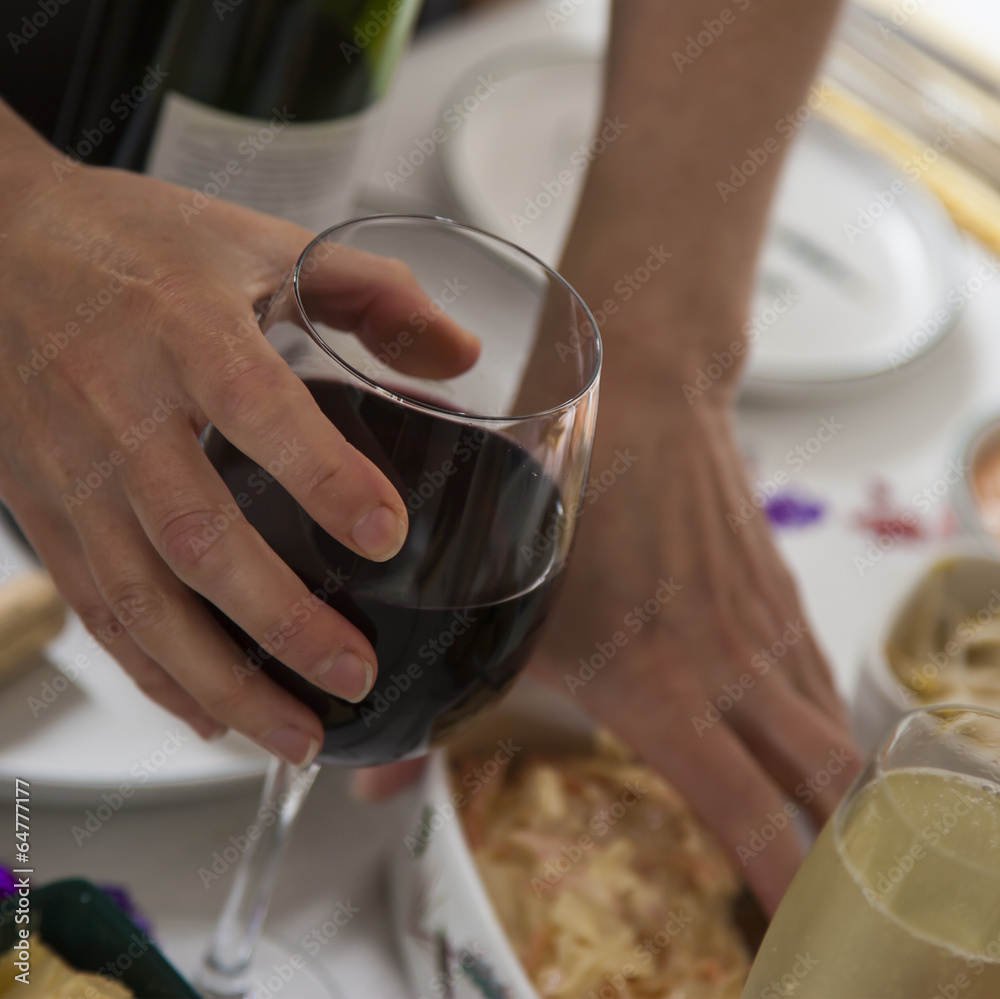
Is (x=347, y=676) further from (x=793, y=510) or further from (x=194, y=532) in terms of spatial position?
(x=793, y=510)

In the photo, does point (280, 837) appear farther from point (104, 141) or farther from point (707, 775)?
point (104, 141)

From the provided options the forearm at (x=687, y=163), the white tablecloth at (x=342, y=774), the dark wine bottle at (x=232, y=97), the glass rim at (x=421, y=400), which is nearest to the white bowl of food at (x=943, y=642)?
the white tablecloth at (x=342, y=774)

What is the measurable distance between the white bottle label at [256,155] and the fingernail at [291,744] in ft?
1.12

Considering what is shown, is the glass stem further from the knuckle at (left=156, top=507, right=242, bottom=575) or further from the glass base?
the knuckle at (left=156, top=507, right=242, bottom=575)

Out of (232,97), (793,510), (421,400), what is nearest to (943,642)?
(793,510)

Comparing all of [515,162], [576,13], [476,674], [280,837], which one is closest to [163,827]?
[280,837]

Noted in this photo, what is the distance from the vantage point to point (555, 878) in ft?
1.54

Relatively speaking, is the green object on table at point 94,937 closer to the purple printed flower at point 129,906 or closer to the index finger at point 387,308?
the purple printed flower at point 129,906

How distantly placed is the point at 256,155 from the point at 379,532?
1.20ft

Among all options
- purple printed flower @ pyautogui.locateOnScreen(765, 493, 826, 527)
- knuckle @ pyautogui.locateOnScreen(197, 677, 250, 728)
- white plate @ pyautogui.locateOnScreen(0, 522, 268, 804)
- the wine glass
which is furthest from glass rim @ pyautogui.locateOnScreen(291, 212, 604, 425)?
purple printed flower @ pyautogui.locateOnScreen(765, 493, 826, 527)

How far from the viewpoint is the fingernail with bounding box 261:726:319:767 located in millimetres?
375

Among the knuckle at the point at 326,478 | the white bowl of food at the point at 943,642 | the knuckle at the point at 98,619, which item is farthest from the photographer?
the white bowl of food at the point at 943,642

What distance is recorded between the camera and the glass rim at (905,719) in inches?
13.5

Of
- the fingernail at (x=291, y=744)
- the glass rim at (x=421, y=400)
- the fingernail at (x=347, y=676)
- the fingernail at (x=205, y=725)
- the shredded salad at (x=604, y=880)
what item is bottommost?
the shredded salad at (x=604, y=880)
